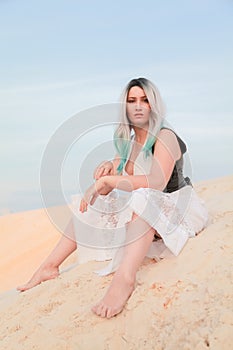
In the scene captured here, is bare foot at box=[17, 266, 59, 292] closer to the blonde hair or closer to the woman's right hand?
the woman's right hand

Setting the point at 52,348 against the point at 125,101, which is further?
the point at 125,101

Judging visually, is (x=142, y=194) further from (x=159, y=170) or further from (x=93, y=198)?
(x=93, y=198)

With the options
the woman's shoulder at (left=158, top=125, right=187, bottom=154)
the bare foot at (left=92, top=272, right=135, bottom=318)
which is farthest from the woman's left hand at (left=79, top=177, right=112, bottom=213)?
the bare foot at (left=92, top=272, right=135, bottom=318)

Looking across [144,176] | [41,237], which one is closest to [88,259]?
[144,176]

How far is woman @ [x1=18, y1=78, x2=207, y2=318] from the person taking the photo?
304cm

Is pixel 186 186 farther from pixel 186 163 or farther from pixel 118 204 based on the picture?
pixel 118 204

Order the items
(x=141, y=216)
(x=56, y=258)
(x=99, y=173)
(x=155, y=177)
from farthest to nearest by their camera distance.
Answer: (x=56, y=258)
(x=99, y=173)
(x=155, y=177)
(x=141, y=216)

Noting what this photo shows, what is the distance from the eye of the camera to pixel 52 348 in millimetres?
2881

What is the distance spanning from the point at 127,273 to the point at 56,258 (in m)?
0.86

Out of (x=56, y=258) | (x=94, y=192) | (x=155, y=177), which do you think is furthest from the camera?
(x=56, y=258)

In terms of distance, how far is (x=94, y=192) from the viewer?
3490mm

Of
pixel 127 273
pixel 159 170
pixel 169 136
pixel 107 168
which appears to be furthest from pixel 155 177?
pixel 127 273

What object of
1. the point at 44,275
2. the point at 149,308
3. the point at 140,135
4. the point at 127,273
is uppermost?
the point at 140,135

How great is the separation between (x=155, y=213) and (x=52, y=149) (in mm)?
879
